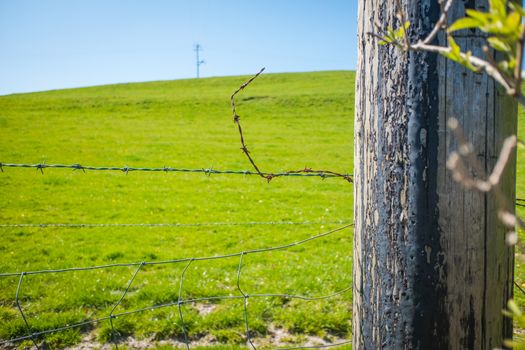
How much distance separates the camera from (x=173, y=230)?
912cm

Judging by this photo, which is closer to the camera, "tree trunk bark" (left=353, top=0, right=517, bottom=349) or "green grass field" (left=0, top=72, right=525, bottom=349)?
"tree trunk bark" (left=353, top=0, right=517, bottom=349)

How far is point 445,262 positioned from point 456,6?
0.77 meters

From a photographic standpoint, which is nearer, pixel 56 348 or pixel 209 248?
pixel 56 348

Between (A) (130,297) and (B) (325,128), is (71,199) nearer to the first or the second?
(A) (130,297)

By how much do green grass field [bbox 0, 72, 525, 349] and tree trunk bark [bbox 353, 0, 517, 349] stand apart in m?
3.07

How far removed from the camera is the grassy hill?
457cm

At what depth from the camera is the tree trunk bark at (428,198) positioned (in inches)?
48.7

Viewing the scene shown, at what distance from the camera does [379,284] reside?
1.36 m

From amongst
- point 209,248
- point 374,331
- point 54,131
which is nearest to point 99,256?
point 209,248

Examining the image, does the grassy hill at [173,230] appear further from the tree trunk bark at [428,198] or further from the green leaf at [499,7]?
the green leaf at [499,7]

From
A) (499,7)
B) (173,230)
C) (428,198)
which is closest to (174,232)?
(173,230)

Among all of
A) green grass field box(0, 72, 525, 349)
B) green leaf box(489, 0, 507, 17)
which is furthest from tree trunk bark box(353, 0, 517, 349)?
green grass field box(0, 72, 525, 349)

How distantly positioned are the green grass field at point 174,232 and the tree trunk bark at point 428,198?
307 centimetres

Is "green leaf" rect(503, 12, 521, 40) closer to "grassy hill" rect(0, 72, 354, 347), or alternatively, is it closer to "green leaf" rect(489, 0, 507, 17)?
"green leaf" rect(489, 0, 507, 17)
